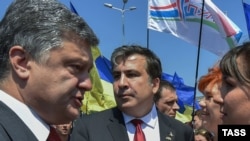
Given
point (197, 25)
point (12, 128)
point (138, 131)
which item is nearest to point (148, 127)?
point (138, 131)

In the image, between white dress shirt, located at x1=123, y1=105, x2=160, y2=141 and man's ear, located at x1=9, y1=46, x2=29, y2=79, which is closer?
man's ear, located at x1=9, y1=46, x2=29, y2=79

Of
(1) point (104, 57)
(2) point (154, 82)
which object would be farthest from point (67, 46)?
(1) point (104, 57)

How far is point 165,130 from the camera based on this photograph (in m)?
3.45

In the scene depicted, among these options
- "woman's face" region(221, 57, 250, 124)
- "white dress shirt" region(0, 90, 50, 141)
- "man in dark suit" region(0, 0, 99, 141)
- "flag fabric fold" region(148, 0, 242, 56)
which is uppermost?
"man in dark suit" region(0, 0, 99, 141)

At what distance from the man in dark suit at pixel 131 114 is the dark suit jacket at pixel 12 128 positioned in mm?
1632

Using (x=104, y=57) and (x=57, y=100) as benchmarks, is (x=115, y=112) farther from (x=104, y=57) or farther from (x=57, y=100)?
(x=104, y=57)

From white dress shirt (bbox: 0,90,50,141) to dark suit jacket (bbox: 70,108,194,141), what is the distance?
5.09 ft

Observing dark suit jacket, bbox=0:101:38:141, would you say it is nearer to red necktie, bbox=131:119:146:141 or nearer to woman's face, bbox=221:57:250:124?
woman's face, bbox=221:57:250:124

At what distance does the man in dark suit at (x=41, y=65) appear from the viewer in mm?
1698

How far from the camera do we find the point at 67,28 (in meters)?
1.78

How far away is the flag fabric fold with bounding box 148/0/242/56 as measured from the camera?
9629 mm

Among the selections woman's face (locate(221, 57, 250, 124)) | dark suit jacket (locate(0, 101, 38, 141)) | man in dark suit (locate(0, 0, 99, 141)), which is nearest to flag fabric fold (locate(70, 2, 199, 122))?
woman's face (locate(221, 57, 250, 124))

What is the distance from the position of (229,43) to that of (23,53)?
8.44 meters

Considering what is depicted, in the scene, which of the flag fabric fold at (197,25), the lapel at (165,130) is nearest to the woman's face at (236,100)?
the lapel at (165,130)
